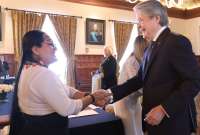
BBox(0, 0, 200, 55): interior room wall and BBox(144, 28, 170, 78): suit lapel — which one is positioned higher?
BBox(0, 0, 200, 55): interior room wall

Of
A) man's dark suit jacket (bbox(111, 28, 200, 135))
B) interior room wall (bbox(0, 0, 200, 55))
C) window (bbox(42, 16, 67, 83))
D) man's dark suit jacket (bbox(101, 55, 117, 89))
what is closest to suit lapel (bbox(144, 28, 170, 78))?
man's dark suit jacket (bbox(111, 28, 200, 135))

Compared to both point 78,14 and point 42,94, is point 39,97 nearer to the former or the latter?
point 42,94

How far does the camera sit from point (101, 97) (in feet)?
7.02

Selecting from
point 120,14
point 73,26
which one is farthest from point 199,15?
point 73,26

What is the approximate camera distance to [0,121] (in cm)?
245

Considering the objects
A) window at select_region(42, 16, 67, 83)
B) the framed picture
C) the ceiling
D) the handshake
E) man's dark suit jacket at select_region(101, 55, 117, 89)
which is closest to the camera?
the handshake

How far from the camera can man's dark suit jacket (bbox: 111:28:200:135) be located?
1.78 metres

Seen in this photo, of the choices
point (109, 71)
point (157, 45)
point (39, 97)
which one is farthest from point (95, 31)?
point (39, 97)

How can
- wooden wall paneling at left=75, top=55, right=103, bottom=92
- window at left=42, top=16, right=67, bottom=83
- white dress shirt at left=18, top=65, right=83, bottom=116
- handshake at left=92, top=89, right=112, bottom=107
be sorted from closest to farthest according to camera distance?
white dress shirt at left=18, top=65, right=83, bottom=116, handshake at left=92, top=89, right=112, bottom=107, window at left=42, top=16, right=67, bottom=83, wooden wall paneling at left=75, top=55, right=103, bottom=92

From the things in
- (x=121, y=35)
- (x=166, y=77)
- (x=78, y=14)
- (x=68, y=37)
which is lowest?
(x=166, y=77)

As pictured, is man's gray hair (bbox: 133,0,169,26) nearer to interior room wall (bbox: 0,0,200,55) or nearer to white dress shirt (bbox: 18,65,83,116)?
white dress shirt (bbox: 18,65,83,116)

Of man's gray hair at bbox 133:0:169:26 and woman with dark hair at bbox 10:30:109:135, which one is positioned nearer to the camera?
woman with dark hair at bbox 10:30:109:135

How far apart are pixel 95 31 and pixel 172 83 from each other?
696cm

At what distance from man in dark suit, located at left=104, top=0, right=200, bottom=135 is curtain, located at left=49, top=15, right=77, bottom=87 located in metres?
6.16
